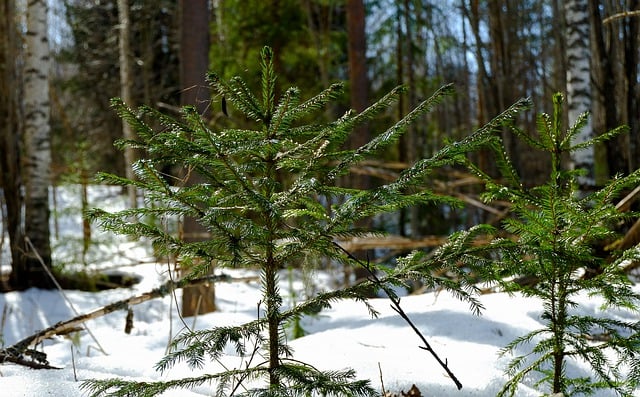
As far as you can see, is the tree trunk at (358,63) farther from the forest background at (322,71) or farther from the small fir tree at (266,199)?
the small fir tree at (266,199)

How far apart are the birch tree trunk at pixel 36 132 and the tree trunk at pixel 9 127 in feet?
1.98

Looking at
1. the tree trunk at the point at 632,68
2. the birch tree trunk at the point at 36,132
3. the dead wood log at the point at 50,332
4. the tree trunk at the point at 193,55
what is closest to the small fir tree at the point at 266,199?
the dead wood log at the point at 50,332

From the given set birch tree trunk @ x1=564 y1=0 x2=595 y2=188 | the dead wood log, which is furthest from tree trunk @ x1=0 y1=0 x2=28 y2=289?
birch tree trunk @ x1=564 y1=0 x2=595 y2=188

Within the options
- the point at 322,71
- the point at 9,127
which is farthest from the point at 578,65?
the point at 9,127

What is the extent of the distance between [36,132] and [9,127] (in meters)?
0.91

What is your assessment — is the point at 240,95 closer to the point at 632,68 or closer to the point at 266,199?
the point at 266,199

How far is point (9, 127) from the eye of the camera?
280 inches

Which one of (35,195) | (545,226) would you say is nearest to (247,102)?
(545,226)

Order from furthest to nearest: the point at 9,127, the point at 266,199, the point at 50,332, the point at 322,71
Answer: the point at 322,71
the point at 9,127
the point at 50,332
the point at 266,199

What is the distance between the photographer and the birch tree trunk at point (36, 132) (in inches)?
315

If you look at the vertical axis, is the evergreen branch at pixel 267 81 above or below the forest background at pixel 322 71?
below

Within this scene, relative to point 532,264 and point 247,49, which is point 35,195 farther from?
point 532,264

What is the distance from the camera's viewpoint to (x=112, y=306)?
10.6 feet

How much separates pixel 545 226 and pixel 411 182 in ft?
1.52
